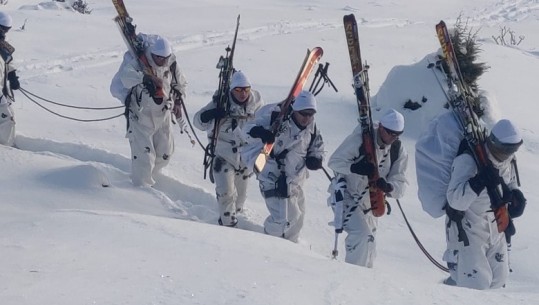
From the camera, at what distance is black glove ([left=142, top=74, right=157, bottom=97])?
934 centimetres

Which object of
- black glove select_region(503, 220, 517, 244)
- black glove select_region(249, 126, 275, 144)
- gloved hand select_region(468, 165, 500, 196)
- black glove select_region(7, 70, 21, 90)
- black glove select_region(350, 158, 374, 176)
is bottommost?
black glove select_region(7, 70, 21, 90)

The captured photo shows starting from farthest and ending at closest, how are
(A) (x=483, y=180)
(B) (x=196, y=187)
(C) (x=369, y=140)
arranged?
(B) (x=196, y=187), (C) (x=369, y=140), (A) (x=483, y=180)

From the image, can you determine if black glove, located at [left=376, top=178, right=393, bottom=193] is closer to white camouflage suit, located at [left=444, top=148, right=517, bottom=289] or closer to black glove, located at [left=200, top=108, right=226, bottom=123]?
white camouflage suit, located at [left=444, top=148, right=517, bottom=289]

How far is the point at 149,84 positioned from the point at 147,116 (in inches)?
14.9

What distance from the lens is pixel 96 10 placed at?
77.6ft

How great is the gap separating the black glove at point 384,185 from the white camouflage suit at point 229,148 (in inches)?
71.2

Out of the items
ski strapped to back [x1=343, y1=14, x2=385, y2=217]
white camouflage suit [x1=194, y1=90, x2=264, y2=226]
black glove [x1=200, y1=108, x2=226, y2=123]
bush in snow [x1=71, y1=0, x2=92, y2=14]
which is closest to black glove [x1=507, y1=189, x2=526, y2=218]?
ski strapped to back [x1=343, y1=14, x2=385, y2=217]

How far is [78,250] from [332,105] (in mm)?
8414

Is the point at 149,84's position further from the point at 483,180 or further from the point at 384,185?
the point at 483,180

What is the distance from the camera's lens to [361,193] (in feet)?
25.3

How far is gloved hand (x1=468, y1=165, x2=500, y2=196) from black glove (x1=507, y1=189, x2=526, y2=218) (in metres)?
0.24

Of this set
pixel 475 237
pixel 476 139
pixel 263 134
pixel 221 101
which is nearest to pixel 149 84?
pixel 221 101

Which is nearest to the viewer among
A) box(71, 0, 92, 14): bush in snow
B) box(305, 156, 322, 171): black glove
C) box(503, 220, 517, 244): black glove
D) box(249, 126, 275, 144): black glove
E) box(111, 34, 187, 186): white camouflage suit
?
box(503, 220, 517, 244): black glove

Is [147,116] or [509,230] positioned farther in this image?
[147,116]
